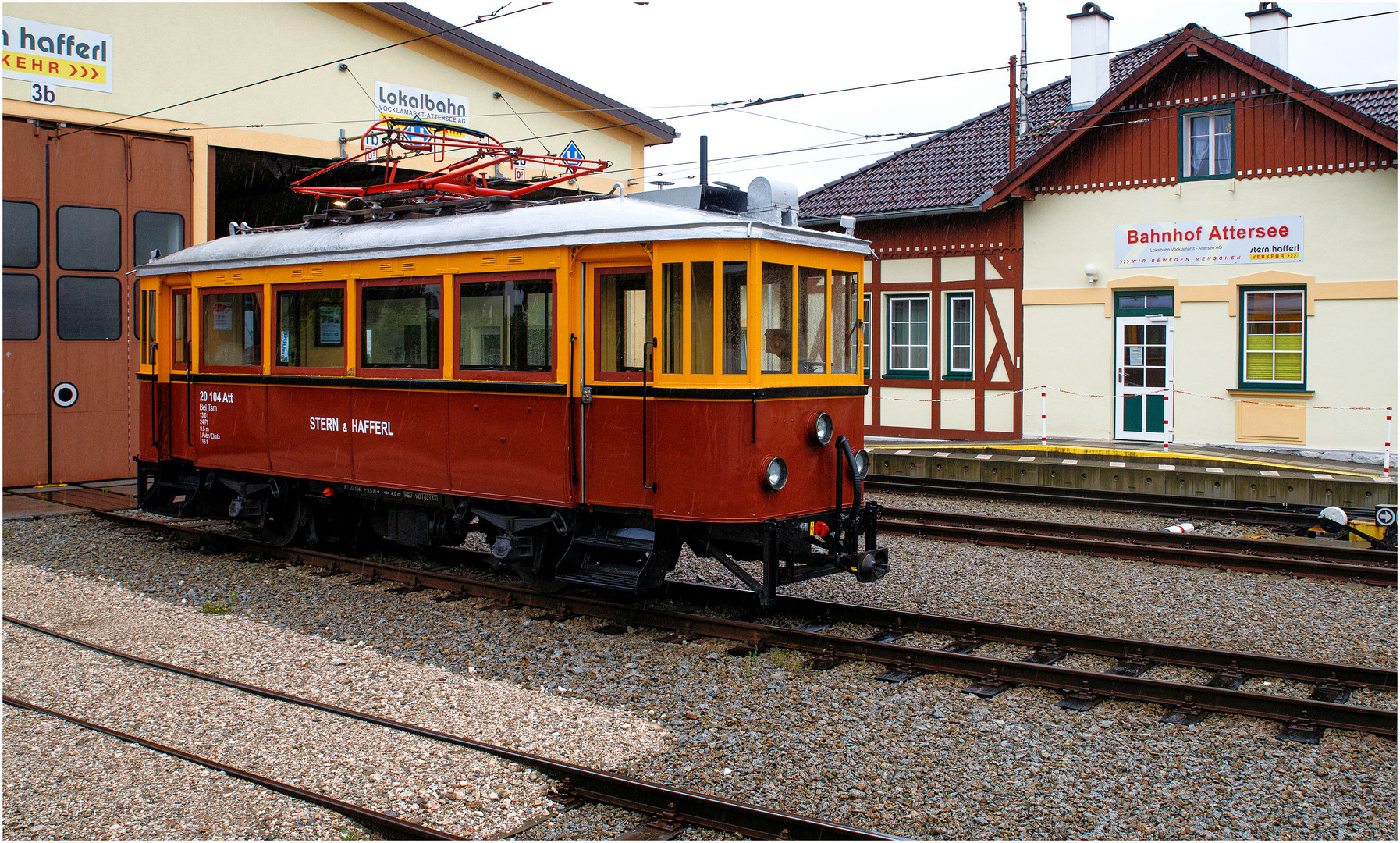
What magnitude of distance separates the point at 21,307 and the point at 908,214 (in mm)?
14316

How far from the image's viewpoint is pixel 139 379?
40.3 feet

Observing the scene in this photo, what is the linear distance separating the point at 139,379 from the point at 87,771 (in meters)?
7.95

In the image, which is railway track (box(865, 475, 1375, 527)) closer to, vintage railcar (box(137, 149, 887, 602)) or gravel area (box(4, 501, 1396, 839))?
gravel area (box(4, 501, 1396, 839))

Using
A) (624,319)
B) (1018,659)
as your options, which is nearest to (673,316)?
(624,319)

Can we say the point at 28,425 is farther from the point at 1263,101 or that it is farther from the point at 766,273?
the point at 1263,101

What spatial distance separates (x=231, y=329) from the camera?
432 inches

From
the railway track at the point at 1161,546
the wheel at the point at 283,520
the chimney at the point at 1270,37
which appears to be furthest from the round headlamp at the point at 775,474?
the chimney at the point at 1270,37

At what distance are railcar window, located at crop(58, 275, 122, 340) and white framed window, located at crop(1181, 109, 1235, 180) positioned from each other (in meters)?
16.9

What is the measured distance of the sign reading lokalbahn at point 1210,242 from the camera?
16.8m

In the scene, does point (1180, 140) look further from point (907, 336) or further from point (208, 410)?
point (208, 410)

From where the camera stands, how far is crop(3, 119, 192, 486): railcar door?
14.9 metres

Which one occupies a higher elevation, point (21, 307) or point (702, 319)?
point (21, 307)

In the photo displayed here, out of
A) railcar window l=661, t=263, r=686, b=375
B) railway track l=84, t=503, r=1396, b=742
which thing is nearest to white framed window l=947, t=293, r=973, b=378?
railway track l=84, t=503, r=1396, b=742

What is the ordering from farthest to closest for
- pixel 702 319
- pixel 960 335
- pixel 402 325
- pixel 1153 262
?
pixel 960 335 → pixel 1153 262 → pixel 402 325 → pixel 702 319
